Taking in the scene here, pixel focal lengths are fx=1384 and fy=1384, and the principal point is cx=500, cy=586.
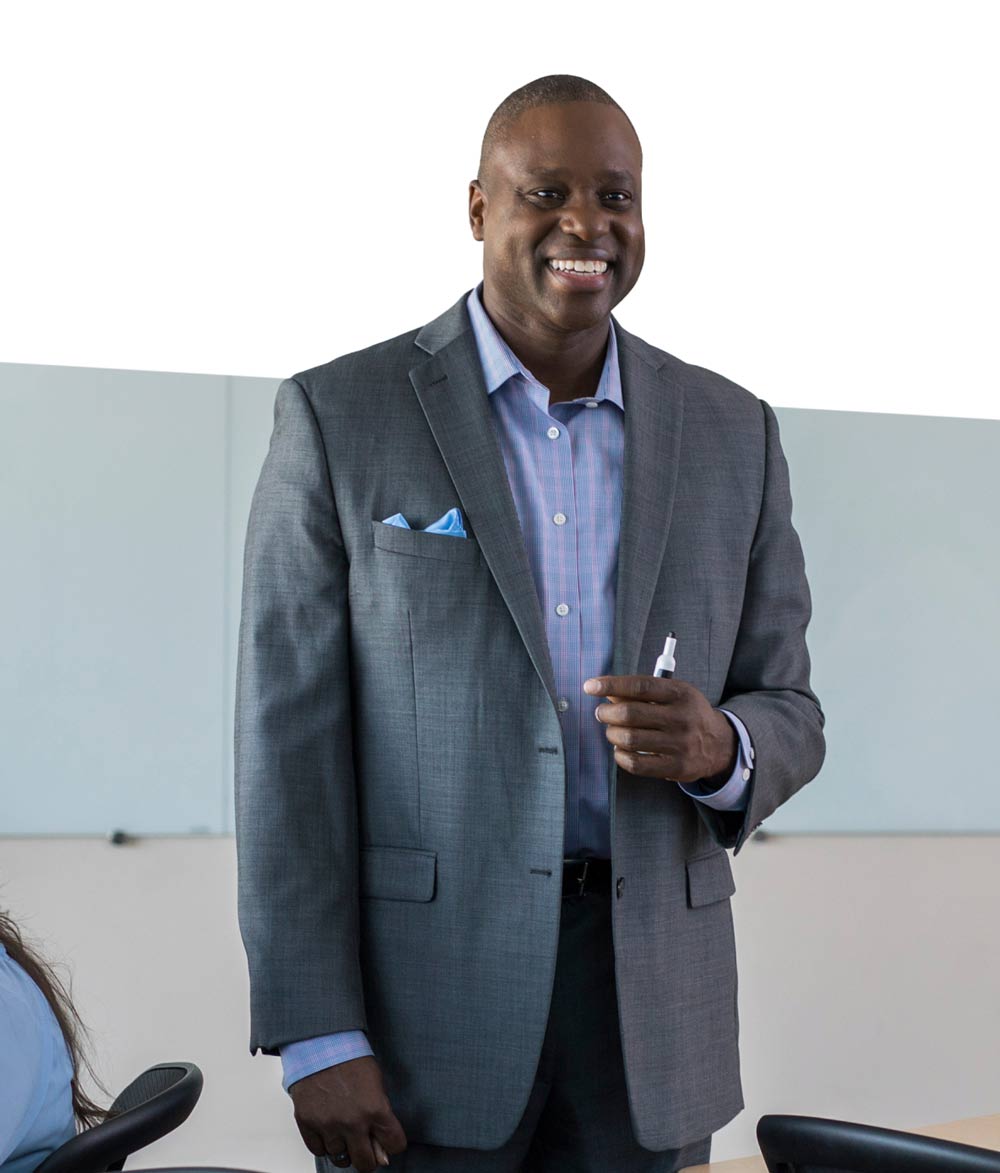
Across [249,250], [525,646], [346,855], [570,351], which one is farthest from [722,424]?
[249,250]

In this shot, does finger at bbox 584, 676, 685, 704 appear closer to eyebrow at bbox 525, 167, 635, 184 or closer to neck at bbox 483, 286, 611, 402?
neck at bbox 483, 286, 611, 402

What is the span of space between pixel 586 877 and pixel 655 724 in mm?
211

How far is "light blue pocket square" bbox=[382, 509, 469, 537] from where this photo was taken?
4.77ft

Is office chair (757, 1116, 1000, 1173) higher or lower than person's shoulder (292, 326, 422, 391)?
lower

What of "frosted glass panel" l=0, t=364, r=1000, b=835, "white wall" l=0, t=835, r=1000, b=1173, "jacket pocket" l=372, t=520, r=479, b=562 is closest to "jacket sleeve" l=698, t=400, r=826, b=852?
"jacket pocket" l=372, t=520, r=479, b=562

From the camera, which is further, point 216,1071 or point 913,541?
point 913,541

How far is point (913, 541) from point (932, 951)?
0.99 metres

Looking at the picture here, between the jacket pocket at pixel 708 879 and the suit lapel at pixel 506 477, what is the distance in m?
0.23

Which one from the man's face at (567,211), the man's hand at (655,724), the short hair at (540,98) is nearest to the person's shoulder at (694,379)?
the man's face at (567,211)

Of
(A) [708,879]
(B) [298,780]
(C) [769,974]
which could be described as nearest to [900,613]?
(C) [769,974]

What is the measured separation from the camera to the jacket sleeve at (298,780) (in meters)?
1.41

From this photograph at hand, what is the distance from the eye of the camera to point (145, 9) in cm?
281

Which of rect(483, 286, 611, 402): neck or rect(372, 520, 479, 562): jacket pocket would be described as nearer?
rect(372, 520, 479, 562): jacket pocket

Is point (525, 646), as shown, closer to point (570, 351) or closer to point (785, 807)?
point (570, 351)
